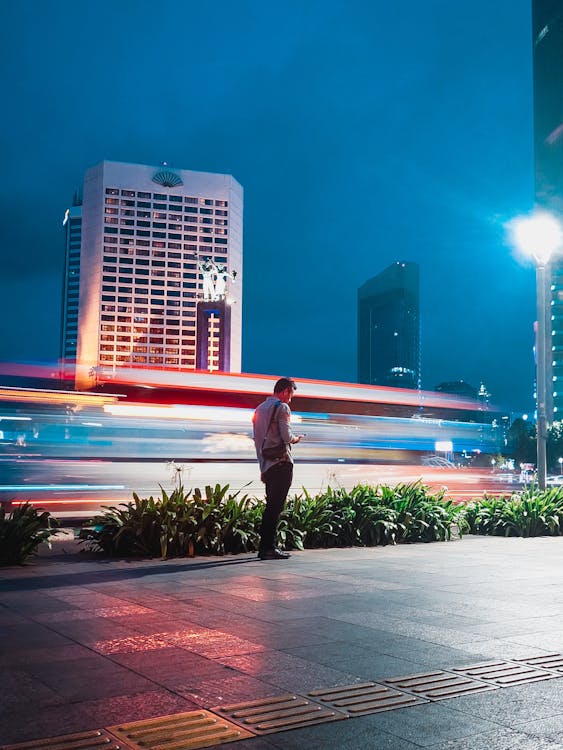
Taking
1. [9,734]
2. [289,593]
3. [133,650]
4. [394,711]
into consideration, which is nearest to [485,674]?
[394,711]

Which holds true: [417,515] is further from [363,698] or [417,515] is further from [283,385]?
[363,698]

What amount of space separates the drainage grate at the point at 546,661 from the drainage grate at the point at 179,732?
190 centimetres

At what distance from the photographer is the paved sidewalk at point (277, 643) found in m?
3.42

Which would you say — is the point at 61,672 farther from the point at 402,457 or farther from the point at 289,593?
the point at 402,457

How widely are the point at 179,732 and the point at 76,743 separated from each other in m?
0.40

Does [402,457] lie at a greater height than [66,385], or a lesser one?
lesser

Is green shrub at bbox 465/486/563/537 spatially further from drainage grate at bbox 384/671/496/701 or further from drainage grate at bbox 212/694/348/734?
drainage grate at bbox 212/694/348/734

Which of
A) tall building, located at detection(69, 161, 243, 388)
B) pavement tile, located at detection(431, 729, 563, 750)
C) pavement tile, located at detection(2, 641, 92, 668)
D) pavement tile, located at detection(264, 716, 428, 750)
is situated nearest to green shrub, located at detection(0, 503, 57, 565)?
pavement tile, located at detection(2, 641, 92, 668)

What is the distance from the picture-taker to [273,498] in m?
9.12

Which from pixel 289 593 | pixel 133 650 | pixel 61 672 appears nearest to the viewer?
pixel 61 672

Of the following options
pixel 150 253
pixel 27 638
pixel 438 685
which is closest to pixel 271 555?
pixel 27 638

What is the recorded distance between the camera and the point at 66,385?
1575 cm

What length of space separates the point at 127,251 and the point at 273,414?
184702mm

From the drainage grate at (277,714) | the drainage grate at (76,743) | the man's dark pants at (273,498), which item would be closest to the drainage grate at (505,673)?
the drainage grate at (277,714)
